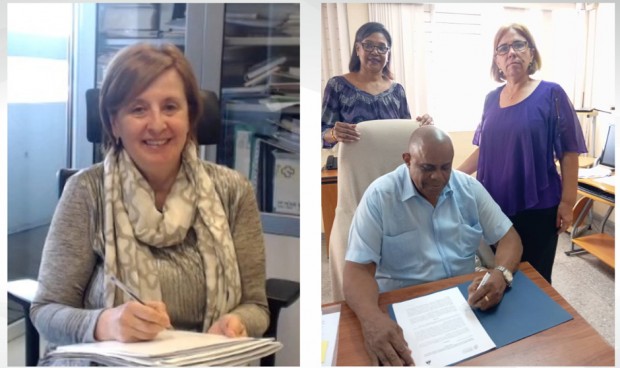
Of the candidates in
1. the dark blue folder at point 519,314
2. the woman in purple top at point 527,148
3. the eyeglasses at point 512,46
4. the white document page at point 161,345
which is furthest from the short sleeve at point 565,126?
the white document page at point 161,345

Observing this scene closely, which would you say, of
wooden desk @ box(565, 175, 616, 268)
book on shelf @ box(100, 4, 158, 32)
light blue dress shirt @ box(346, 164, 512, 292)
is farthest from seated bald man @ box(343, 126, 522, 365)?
book on shelf @ box(100, 4, 158, 32)

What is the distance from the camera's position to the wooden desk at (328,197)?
1.31 meters

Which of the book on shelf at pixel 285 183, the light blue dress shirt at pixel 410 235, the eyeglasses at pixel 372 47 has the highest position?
the eyeglasses at pixel 372 47

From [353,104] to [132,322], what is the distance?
81cm

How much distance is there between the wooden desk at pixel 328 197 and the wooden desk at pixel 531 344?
0.22 metres

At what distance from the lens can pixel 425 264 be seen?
1.30 metres

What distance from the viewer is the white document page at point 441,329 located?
1264 millimetres

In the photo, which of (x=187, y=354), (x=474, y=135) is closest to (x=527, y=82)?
(x=474, y=135)

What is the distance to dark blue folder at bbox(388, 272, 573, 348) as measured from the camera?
127cm

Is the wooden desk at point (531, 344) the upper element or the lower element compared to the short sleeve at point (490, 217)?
lower

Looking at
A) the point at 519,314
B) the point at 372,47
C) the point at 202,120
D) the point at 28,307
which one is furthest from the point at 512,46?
the point at 28,307

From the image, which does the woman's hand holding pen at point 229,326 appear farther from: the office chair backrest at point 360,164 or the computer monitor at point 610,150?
the computer monitor at point 610,150

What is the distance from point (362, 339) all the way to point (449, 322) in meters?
0.23

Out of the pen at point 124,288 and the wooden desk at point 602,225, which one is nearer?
the pen at point 124,288
